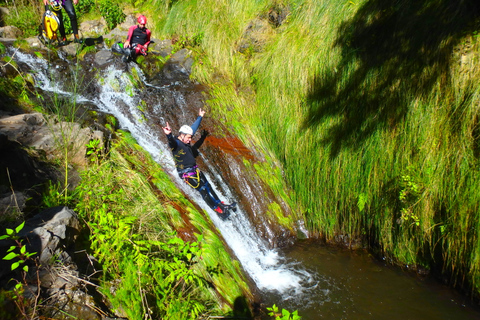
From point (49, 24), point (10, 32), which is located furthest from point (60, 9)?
point (10, 32)

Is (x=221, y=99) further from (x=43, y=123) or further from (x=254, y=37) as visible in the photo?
(x=43, y=123)

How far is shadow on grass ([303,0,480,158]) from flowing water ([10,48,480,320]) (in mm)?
1783

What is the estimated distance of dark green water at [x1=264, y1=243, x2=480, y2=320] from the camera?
11.9 ft

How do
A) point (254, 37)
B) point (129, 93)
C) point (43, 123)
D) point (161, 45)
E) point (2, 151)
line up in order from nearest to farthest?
point (2, 151) → point (43, 123) → point (129, 93) → point (254, 37) → point (161, 45)

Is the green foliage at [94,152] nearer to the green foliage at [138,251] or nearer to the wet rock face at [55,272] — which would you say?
the green foliage at [138,251]

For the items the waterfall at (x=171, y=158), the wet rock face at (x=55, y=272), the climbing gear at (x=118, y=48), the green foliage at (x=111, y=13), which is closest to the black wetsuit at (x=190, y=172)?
the waterfall at (x=171, y=158)

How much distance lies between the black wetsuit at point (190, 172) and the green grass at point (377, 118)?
56.4 inches

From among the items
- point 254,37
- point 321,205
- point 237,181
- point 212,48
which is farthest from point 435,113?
point 212,48

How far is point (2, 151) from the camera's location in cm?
271

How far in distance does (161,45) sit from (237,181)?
4451mm

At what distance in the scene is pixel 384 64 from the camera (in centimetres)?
428

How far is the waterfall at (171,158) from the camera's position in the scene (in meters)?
4.24

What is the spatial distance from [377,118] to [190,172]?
297 centimetres

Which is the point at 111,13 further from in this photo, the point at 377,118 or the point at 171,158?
the point at 377,118
